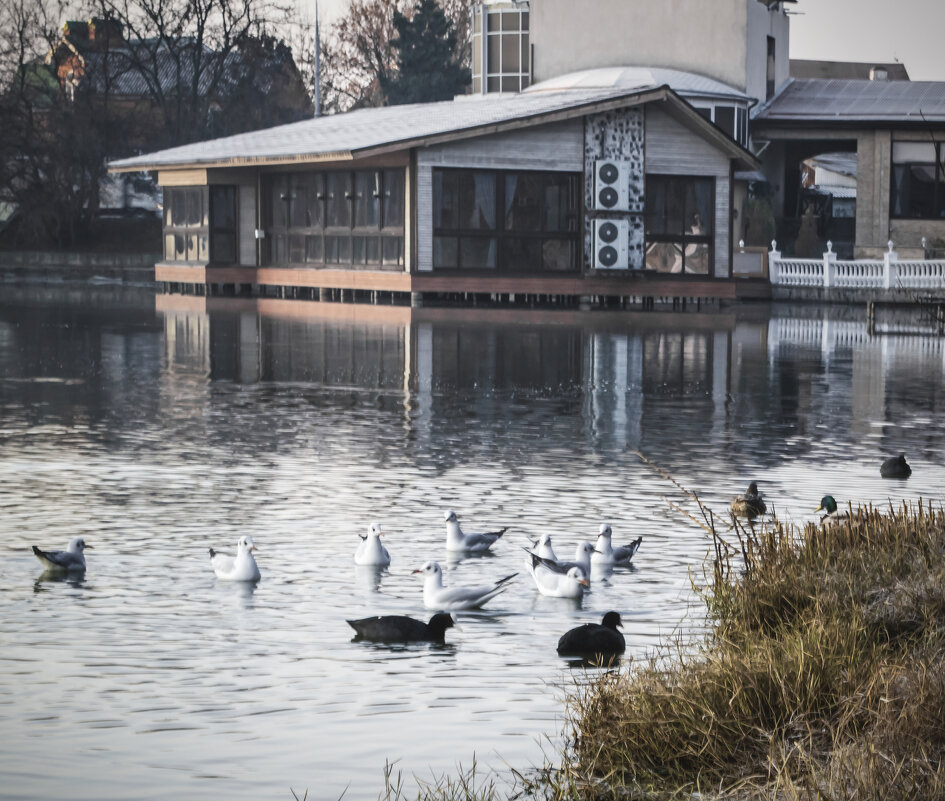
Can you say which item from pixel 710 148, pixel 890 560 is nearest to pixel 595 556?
pixel 890 560

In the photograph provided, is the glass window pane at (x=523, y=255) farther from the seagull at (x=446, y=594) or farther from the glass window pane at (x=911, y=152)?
the seagull at (x=446, y=594)

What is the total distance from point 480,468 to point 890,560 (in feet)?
23.6

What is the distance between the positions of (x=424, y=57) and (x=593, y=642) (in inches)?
3274

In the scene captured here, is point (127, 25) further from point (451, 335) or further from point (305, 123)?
point (451, 335)

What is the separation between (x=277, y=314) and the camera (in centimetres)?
4425

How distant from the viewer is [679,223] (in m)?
49.9

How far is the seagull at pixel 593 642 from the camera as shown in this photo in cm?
920

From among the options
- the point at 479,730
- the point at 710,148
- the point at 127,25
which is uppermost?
the point at 127,25

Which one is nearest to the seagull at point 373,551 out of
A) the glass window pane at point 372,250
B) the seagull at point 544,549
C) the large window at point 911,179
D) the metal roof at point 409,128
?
the seagull at point 544,549

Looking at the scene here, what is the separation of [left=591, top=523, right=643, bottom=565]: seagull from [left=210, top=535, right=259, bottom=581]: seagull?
7.61ft

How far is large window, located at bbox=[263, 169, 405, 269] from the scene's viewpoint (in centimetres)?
4994

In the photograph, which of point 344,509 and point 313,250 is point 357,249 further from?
point 344,509

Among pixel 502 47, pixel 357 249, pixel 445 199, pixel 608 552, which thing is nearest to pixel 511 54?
pixel 502 47

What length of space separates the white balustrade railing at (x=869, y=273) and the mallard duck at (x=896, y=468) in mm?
34256
